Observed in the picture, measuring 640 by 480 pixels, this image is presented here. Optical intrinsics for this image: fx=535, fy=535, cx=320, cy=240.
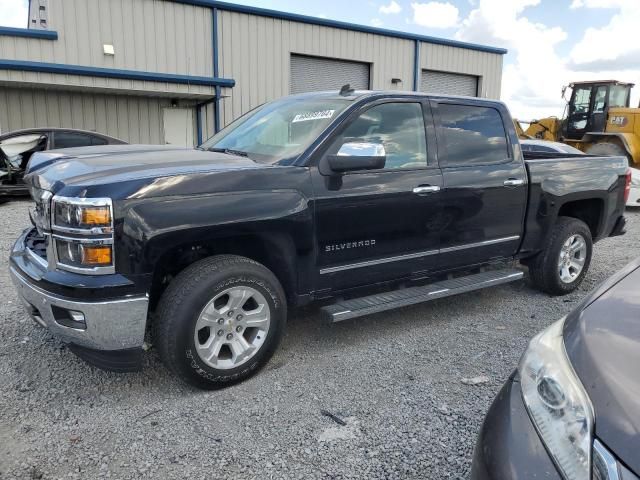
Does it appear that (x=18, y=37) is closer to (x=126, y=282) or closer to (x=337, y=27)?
(x=337, y=27)

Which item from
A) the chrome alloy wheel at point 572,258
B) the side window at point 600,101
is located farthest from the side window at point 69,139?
the side window at point 600,101

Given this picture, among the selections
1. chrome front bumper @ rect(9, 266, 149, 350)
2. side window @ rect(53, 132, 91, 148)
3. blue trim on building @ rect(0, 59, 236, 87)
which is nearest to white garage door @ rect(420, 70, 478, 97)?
blue trim on building @ rect(0, 59, 236, 87)

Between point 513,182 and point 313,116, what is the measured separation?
1.92 metres

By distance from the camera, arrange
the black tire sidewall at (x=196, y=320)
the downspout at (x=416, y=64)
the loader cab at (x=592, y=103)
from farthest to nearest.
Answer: the downspout at (x=416, y=64), the loader cab at (x=592, y=103), the black tire sidewall at (x=196, y=320)

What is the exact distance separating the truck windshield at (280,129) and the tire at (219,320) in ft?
2.82

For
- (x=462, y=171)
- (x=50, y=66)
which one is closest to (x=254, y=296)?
(x=462, y=171)

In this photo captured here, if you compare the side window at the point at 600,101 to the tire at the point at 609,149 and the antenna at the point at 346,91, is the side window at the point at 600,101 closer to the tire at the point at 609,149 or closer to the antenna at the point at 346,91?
the tire at the point at 609,149

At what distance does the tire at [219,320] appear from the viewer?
307 centimetres

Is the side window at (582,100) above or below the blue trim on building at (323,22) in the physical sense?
below

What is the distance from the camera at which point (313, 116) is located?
12.9ft

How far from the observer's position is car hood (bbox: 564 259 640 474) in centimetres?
136

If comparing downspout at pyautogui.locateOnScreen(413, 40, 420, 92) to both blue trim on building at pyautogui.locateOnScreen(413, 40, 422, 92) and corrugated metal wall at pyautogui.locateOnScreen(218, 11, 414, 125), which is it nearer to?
blue trim on building at pyautogui.locateOnScreen(413, 40, 422, 92)

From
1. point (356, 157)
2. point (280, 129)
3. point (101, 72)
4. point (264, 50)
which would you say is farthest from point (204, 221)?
point (264, 50)

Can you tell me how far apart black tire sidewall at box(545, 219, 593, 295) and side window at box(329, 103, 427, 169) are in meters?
1.88
